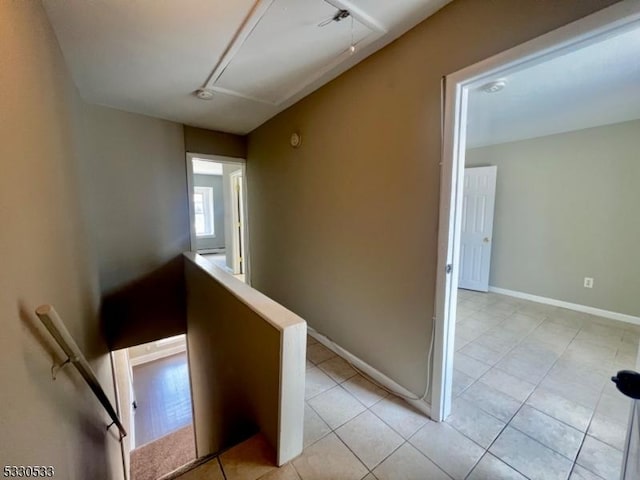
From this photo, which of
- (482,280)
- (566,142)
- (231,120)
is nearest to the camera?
(231,120)

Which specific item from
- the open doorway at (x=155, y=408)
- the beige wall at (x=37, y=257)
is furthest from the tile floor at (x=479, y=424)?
the open doorway at (x=155, y=408)

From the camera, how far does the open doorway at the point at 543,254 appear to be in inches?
53.8

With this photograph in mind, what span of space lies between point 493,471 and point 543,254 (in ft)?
10.9

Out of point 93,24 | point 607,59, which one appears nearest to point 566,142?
point 607,59

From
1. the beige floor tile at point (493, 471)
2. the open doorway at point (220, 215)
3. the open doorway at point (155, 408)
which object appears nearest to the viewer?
the beige floor tile at point (493, 471)

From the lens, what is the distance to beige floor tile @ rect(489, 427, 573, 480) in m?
1.27

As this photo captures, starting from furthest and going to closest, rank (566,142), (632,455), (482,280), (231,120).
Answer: (482,280), (566,142), (231,120), (632,455)

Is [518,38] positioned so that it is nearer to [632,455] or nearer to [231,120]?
[632,455]

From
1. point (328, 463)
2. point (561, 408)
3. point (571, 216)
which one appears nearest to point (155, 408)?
point (328, 463)

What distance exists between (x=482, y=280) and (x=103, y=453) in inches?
186

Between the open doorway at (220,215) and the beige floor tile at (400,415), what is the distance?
276 cm

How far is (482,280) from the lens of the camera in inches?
160

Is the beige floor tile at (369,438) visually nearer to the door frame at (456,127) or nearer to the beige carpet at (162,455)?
the door frame at (456,127)

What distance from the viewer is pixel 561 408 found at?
1.70 meters
